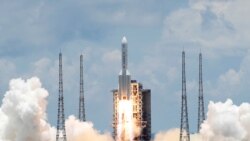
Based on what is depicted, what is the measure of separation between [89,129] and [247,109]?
20231 mm

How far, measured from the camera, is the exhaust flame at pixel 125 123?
3932 inches

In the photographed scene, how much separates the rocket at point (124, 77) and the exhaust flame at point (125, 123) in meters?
1.51

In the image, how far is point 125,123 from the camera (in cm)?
10031

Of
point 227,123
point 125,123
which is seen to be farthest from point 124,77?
point 227,123

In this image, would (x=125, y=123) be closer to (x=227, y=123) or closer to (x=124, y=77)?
(x=124, y=77)

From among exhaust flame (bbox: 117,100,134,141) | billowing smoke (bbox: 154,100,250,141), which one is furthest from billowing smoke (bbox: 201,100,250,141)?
exhaust flame (bbox: 117,100,134,141)

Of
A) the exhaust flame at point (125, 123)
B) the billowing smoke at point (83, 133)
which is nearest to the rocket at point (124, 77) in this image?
the exhaust flame at point (125, 123)

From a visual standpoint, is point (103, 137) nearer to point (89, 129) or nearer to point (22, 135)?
point (89, 129)

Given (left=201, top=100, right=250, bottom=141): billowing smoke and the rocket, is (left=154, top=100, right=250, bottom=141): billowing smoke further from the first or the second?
the rocket

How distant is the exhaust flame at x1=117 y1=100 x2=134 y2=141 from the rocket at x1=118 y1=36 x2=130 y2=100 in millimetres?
1510

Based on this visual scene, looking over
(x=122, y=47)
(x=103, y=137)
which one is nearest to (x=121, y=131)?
(x=103, y=137)

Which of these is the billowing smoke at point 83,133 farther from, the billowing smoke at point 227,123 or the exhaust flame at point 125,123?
the billowing smoke at point 227,123

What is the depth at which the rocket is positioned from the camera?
9769 cm

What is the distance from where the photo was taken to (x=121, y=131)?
100 meters
